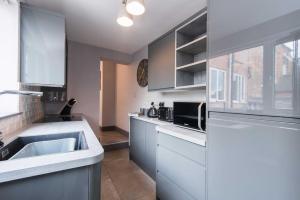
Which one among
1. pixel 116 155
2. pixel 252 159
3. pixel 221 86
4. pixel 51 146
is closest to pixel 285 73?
pixel 221 86

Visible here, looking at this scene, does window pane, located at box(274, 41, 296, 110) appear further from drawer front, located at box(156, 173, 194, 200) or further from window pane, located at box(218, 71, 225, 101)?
drawer front, located at box(156, 173, 194, 200)

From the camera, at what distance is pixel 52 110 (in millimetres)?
2955

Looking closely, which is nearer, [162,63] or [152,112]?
[162,63]

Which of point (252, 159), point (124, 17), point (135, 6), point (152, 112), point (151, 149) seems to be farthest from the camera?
point (152, 112)

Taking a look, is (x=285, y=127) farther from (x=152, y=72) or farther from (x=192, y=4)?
(x=152, y=72)

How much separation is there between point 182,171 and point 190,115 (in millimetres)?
590

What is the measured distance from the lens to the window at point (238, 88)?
0.94 metres

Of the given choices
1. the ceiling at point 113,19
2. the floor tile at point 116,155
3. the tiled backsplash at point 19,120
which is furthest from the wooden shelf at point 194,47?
the floor tile at point 116,155

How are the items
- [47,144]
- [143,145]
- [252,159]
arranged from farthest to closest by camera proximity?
[143,145] → [47,144] → [252,159]

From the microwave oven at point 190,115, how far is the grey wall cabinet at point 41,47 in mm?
1338

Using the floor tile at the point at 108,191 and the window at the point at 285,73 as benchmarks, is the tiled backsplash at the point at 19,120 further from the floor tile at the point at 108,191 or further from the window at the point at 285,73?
Answer: the window at the point at 285,73

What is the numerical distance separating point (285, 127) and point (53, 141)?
1.52m

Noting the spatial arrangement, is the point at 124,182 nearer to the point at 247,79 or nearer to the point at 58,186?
the point at 58,186

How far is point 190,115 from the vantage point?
1.75 meters
